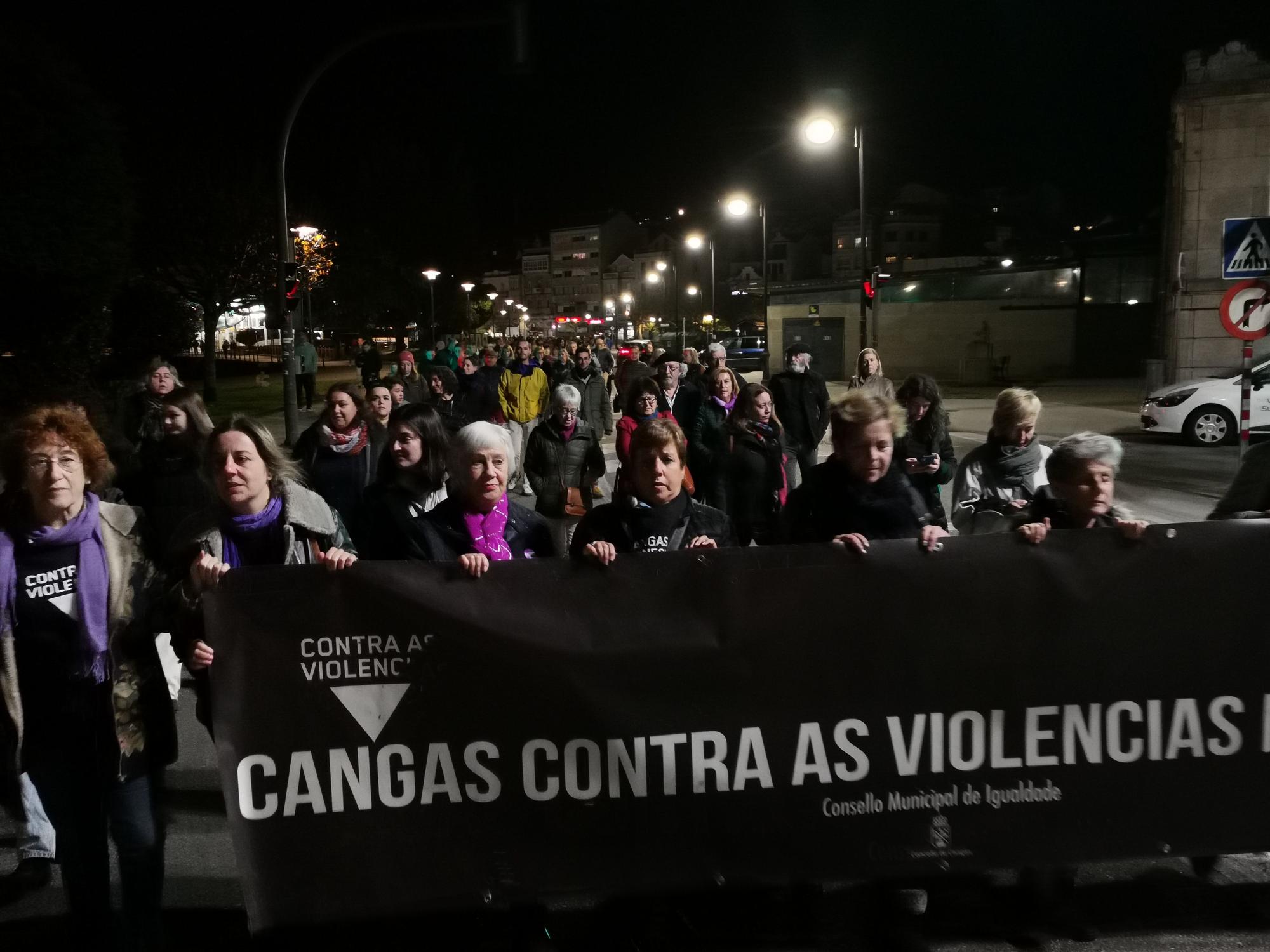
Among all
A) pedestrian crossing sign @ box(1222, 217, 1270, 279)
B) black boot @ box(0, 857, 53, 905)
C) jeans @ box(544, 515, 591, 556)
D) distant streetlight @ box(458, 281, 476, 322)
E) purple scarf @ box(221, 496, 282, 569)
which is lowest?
black boot @ box(0, 857, 53, 905)

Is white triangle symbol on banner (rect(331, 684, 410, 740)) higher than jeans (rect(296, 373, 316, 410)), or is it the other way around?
jeans (rect(296, 373, 316, 410))

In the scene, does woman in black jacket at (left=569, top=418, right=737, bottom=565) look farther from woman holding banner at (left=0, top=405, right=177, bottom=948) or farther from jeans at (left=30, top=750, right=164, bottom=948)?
jeans at (left=30, top=750, right=164, bottom=948)

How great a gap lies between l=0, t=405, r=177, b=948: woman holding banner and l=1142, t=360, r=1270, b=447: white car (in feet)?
59.0

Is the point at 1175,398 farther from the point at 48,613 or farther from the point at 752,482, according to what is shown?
the point at 48,613

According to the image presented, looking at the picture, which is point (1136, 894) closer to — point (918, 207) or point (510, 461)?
point (510, 461)

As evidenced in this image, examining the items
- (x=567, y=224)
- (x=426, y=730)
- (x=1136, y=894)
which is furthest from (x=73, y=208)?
(x=567, y=224)

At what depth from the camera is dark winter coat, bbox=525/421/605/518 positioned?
7.40 m

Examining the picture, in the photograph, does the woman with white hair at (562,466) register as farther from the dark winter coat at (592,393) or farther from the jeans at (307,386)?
the jeans at (307,386)

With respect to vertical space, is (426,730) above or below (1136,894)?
above

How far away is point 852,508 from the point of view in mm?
4223

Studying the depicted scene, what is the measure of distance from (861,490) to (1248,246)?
→ 755 cm

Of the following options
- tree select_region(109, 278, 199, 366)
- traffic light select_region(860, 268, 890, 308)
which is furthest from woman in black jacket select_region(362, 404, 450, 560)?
tree select_region(109, 278, 199, 366)

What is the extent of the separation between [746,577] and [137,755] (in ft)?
6.38

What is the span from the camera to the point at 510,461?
14.0 ft
